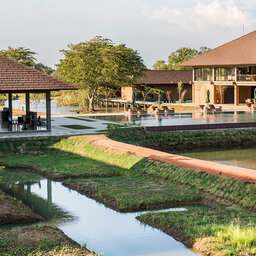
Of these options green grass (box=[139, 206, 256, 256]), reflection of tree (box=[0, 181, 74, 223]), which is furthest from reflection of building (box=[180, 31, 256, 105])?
green grass (box=[139, 206, 256, 256])

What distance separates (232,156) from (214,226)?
537 inches

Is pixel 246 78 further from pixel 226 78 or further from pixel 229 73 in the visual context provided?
pixel 229 73

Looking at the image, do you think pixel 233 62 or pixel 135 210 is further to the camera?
pixel 233 62

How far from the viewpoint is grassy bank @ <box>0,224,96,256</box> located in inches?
414

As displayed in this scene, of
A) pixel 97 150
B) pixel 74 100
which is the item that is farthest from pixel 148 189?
pixel 74 100

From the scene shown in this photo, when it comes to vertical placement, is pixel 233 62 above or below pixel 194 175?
above

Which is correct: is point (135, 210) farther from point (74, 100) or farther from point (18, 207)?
point (74, 100)

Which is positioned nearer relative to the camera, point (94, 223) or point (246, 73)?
point (94, 223)

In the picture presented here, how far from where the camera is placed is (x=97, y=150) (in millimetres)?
22734

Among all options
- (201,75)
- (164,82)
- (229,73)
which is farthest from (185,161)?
(164,82)

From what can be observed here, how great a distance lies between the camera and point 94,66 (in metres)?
50.2

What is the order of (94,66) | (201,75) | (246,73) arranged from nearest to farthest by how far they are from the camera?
(94,66) < (246,73) < (201,75)

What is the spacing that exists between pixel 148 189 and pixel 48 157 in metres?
7.55

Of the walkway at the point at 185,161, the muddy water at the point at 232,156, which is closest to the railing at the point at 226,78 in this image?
the muddy water at the point at 232,156
